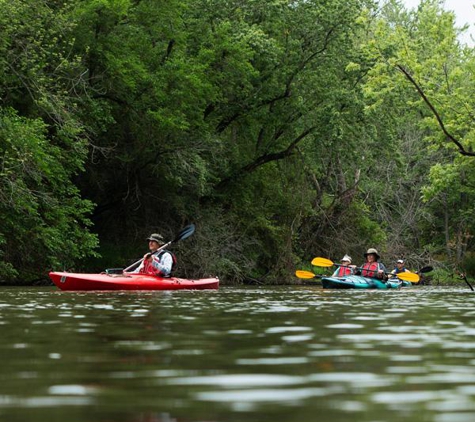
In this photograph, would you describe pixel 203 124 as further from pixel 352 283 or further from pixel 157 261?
pixel 157 261

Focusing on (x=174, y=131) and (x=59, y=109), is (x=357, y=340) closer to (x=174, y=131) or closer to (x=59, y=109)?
(x=59, y=109)

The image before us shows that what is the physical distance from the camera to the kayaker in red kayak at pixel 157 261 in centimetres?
2059

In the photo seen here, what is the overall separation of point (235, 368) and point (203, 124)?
24.3m

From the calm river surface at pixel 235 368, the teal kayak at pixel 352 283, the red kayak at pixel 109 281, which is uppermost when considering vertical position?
the red kayak at pixel 109 281

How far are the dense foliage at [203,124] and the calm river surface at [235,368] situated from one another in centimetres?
1363

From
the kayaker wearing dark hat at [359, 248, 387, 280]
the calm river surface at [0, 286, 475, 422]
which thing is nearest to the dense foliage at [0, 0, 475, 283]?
the kayaker wearing dark hat at [359, 248, 387, 280]

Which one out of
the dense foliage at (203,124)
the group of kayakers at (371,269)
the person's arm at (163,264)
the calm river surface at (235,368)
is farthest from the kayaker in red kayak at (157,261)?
the calm river surface at (235,368)

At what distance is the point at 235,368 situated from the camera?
19.8 feet

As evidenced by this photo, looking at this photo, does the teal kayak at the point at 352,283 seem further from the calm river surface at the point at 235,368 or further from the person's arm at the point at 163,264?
the calm river surface at the point at 235,368

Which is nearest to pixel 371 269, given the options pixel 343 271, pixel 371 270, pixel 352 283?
pixel 371 270

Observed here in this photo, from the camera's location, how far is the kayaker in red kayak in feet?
67.6

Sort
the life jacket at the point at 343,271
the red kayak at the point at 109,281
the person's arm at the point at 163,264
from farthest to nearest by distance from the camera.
Result: 1. the life jacket at the point at 343,271
2. the person's arm at the point at 163,264
3. the red kayak at the point at 109,281

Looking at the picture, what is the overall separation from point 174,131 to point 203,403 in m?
24.6

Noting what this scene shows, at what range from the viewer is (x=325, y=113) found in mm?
32375
